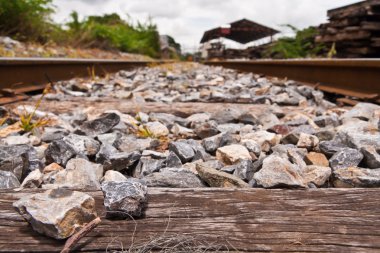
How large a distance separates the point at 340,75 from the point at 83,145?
10.3 ft

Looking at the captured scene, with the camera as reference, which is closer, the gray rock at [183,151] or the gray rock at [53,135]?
the gray rock at [183,151]

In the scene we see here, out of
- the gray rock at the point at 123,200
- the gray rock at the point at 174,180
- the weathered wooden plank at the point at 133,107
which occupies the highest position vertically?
the gray rock at the point at 123,200

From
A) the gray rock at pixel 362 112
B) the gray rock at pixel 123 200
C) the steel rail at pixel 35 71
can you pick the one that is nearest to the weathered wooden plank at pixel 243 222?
the gray rock at pixel 123 200

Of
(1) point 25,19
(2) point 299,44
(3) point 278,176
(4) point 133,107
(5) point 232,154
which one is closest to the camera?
(3) point 278,176

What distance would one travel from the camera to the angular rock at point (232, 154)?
1685 millimetres

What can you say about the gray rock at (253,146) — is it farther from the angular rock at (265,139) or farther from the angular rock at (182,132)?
the angular rock at (182,132)

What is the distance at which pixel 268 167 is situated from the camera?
1.33 m

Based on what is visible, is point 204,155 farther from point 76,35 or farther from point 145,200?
point 76,35

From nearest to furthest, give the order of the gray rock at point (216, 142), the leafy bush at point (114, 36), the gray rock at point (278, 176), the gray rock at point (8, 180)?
the gray rock at point (278, 176) → the gray rock at point (8, 180) → the gray rock at point (216, 142) → the leafy bush at point (114, 36)

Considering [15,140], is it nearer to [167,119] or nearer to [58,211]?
[167,119]

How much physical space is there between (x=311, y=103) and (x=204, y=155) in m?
2.20

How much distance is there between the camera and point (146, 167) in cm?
160

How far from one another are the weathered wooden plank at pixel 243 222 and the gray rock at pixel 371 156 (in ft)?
1.69

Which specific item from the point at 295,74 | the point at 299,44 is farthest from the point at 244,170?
the point at 299,44
